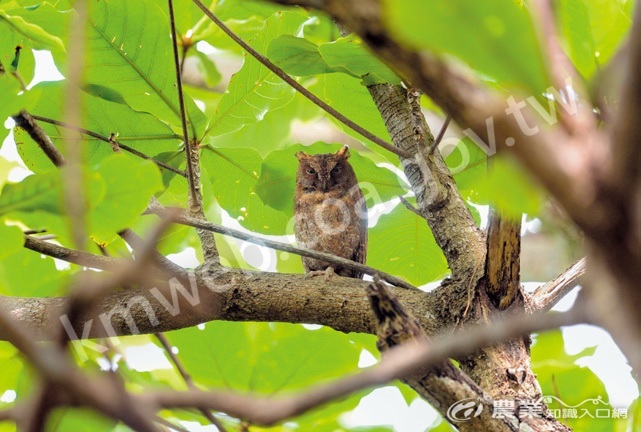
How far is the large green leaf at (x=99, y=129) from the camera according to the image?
5.75 feet

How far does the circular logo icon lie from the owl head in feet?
6.37

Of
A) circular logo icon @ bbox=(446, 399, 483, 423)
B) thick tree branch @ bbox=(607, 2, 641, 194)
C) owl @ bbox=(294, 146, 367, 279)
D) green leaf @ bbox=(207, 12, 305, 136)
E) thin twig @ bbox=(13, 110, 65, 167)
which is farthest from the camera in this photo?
owl @ bbox=(294, 146, 367, 279)

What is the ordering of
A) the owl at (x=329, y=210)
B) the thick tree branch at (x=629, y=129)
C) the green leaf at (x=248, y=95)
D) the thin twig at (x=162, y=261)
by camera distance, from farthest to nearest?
the owl at (x=329, y=210), the green leaf at (x=248, y=95), the thin twig at (x=162, y=261), the thick tree branch at (x=629, y=129)

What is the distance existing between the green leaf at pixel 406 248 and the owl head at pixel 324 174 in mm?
991

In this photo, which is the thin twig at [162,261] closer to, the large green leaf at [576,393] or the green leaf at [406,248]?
the green leaf at [406,248]

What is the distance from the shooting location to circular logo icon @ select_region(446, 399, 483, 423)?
101cm

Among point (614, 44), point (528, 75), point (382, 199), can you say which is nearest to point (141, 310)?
point (382, 199)

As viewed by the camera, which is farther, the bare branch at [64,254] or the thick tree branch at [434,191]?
the thick tree branch at [434,191]

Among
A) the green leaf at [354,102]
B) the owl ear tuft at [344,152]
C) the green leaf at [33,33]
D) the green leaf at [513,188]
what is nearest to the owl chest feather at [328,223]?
the owl ear tuft at [344,152]

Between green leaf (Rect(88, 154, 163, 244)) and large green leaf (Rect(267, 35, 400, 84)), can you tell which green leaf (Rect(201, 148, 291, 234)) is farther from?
green leaf (Rect(88, 154, 163, 244))

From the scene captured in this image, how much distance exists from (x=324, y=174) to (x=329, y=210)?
0.16m

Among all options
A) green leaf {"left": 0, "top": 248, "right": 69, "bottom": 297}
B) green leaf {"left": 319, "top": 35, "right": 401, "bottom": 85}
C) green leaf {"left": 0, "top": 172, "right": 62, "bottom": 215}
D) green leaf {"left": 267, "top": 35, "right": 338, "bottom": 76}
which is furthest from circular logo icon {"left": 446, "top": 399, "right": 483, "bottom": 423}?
green leaf {"left": 0, "top": 248, "right": 69, "bottom": 297}

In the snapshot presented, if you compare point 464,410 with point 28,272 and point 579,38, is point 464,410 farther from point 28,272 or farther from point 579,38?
point 28,272

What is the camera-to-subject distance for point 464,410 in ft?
3.46
